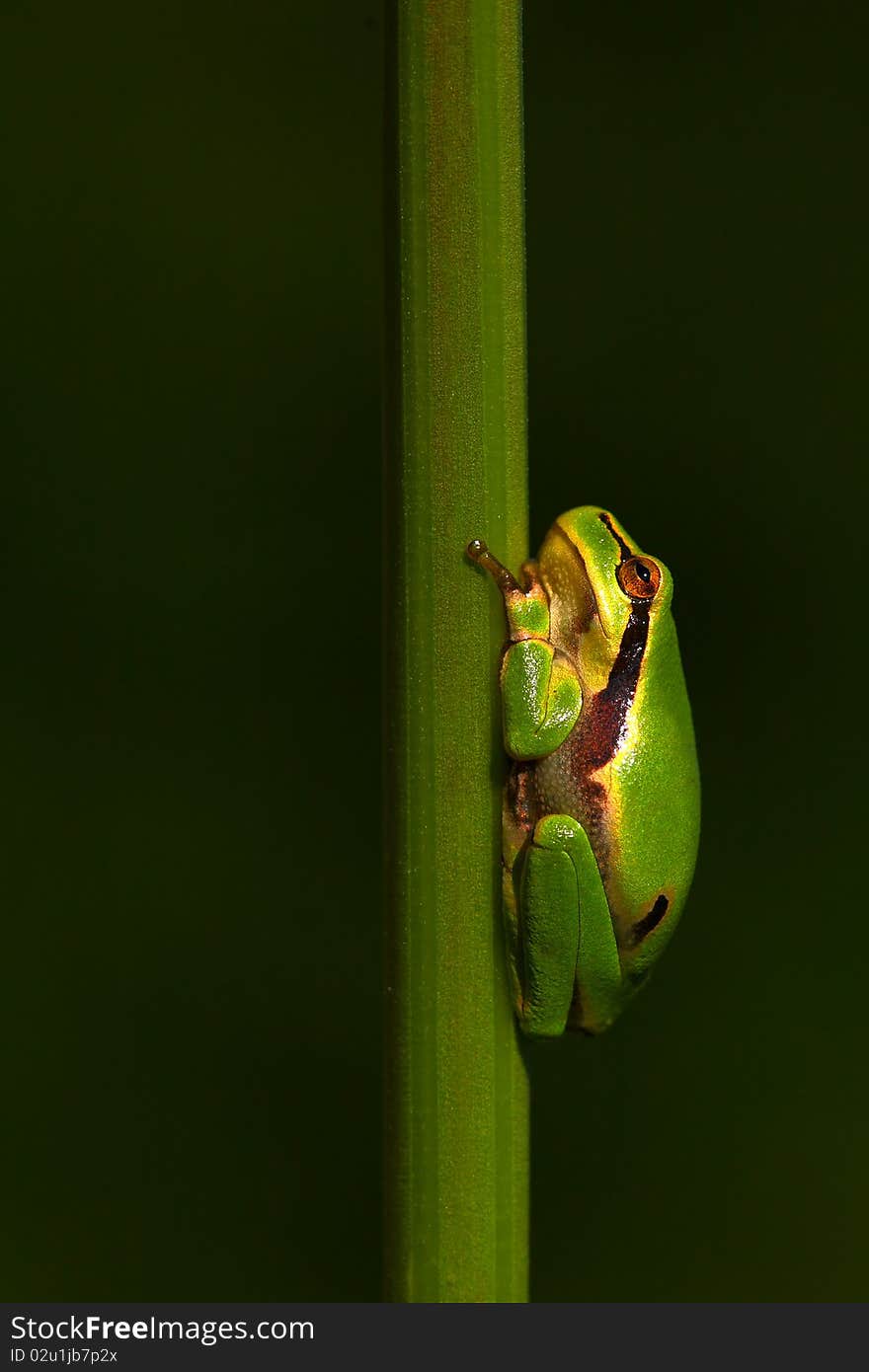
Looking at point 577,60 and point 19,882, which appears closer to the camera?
point 19,882

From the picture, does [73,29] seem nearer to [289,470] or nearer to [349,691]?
[289,470]

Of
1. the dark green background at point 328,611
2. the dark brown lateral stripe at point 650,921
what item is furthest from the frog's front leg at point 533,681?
the dark green background at point 328,611

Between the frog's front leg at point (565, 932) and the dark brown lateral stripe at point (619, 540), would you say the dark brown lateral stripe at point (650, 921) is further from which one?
the dark brown lateral stripe at point (619, 540)

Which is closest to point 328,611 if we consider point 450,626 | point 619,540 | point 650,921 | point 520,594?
point 619,540

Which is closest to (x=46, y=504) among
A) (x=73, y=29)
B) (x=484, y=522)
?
(x=73, y=29)

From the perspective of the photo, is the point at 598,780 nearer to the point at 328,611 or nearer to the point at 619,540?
the point at 619,540

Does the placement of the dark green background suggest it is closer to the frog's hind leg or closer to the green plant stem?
the frog's hind leg

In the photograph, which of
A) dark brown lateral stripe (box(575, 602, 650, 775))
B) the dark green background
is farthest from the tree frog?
the dark green background
